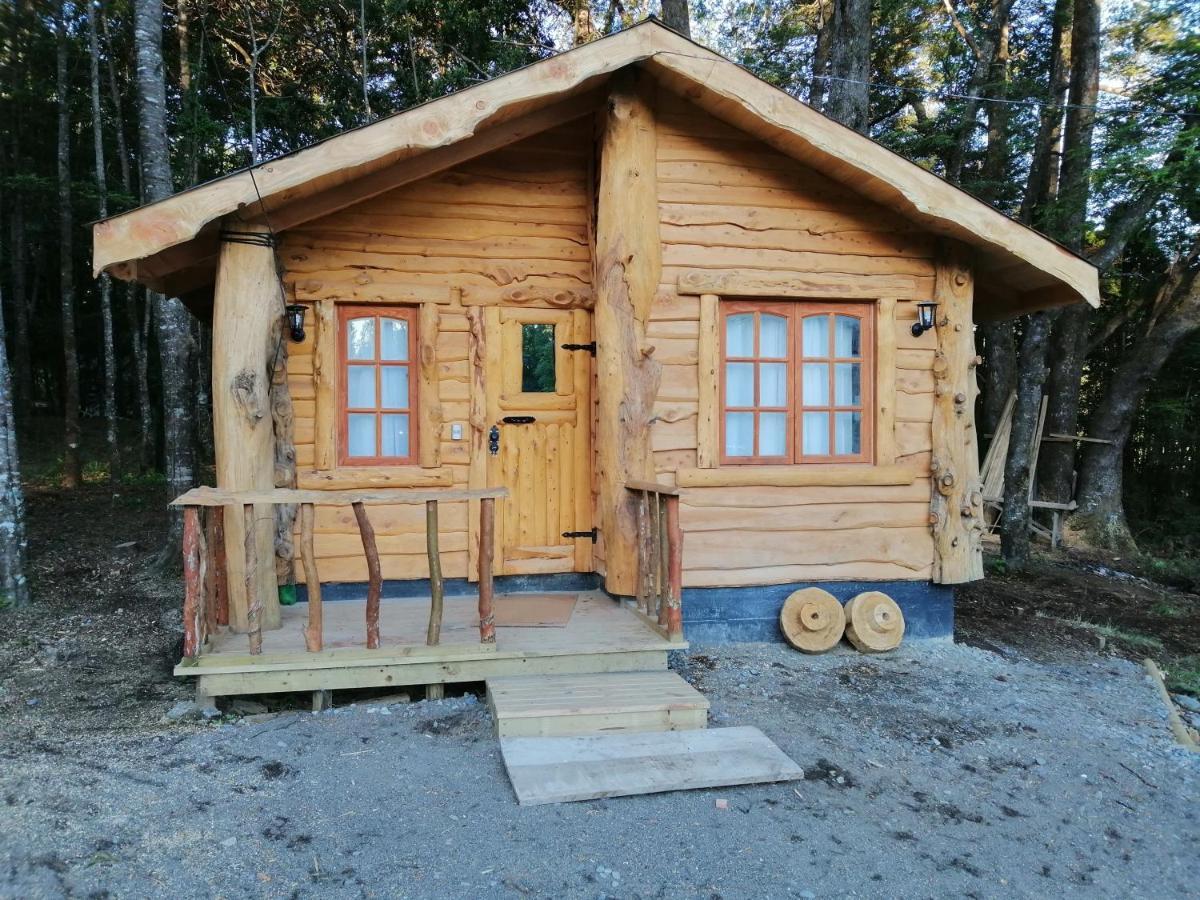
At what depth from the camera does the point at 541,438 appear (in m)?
5.80

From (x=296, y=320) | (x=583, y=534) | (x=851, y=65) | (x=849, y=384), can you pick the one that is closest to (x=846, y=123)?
(x=851, y=65)

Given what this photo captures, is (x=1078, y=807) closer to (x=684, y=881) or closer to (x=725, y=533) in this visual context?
(x=684, y=881)

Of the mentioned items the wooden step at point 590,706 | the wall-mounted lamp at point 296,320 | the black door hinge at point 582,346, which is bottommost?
the wooden step at point 590,706

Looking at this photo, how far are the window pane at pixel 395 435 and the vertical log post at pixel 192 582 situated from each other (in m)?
1.78

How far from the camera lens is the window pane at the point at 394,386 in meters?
5.58

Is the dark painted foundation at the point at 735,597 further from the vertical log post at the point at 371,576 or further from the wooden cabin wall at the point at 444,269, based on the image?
the vertical log post at the point at 371,576

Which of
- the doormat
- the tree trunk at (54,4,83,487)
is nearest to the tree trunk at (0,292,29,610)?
the doormat

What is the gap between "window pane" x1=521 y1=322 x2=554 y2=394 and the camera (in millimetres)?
5789

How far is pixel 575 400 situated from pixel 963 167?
12.2m

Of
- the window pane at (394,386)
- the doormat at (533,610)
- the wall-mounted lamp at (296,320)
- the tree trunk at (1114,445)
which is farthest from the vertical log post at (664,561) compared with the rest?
the tree trunk at (1114,445)

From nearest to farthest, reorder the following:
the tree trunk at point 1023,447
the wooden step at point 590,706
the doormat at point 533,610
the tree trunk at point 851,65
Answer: the wooden step at point 590,706 < the doormat at point 533,610 < the tree trunk at point 851,65 < the tree trunk at point 1023,447

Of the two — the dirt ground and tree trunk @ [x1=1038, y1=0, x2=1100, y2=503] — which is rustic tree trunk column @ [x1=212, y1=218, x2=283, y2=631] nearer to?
the dirt ground

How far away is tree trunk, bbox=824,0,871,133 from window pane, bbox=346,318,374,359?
6388 mm

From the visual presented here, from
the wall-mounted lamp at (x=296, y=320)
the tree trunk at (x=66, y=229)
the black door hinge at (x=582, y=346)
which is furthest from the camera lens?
the tree trunk at (x=66, y=229)
